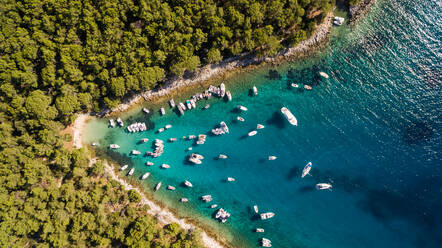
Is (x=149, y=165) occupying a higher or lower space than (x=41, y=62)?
lower

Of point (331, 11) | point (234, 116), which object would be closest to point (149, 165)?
point (234, 116)

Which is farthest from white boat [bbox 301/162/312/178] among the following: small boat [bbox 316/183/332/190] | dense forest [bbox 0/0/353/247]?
dense forest [bbox 0/0/353/247]

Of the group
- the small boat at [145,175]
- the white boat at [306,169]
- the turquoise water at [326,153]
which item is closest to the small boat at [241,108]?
the turquoise water at [326,153]

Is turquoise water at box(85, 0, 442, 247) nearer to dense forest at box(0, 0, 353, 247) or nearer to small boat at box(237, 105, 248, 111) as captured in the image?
small boat at box(237, 105, 248, 111)

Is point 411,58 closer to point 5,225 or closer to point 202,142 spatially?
point 202,142

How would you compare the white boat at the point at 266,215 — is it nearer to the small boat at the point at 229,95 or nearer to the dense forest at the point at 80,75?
the dense forest at the point at 80,75
